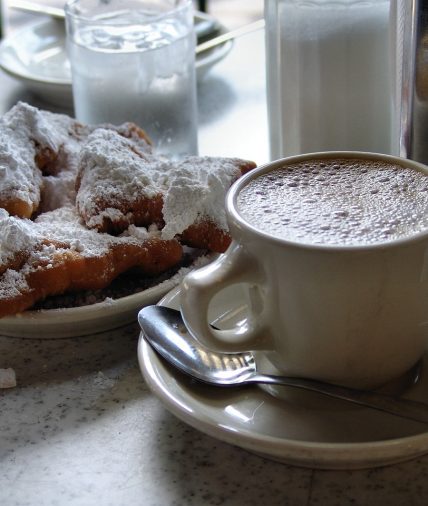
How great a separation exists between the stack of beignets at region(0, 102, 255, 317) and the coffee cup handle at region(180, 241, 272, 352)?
0.15m

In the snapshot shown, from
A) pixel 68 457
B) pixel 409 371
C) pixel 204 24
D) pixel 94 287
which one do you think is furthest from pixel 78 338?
pixel 204 24

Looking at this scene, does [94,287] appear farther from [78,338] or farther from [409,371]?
[409,371]

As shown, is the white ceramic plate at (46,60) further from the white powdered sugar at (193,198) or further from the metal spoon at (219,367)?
the metal spoon at (219,367)

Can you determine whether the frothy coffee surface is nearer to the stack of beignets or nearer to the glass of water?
the stack of beignets

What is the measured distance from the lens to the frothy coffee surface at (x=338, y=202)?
1.77 feet

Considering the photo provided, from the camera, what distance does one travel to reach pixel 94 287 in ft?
2.25

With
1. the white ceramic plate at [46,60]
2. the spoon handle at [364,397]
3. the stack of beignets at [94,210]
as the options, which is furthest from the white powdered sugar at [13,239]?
the white ceramic plate at [46,60]

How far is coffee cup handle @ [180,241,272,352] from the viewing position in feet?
1.76

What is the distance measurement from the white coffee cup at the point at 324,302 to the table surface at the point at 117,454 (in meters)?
0.07

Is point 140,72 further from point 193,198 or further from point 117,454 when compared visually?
point 117,454

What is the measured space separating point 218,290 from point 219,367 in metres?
0.07

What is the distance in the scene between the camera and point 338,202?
1.90ft

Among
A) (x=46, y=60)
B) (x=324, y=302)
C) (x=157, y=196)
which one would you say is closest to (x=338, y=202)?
(x=324, y=302)

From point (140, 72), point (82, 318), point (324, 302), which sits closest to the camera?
point (324, 302)
